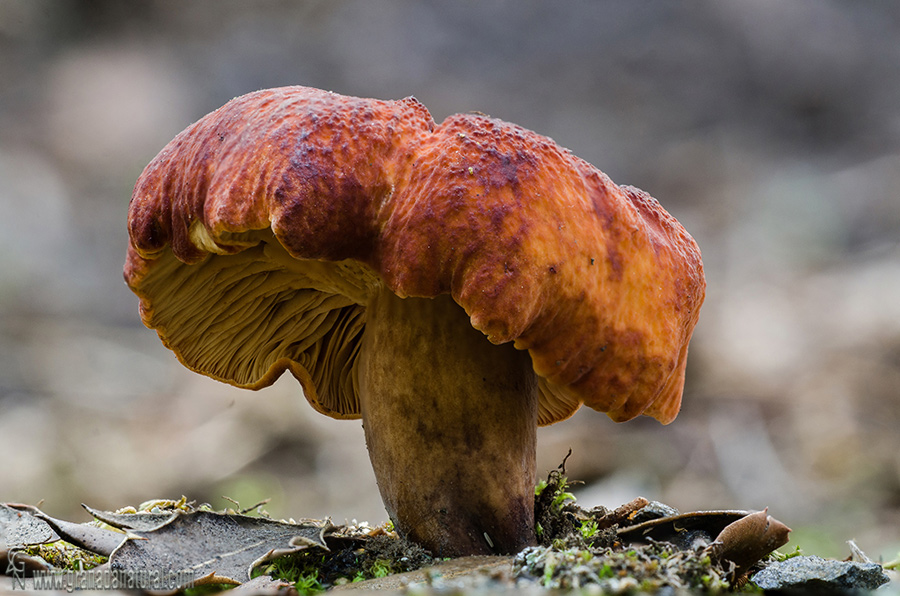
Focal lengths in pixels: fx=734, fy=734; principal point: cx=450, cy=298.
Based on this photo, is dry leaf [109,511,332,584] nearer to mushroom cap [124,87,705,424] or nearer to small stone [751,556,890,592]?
mushroom cap [124,87,705,424]

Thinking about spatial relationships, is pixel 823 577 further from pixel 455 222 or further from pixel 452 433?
pixel 455 222

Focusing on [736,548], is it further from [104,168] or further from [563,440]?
[104,168]

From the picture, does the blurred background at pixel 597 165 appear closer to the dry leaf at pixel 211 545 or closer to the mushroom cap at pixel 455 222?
the mushroom cap at pixel 455 222

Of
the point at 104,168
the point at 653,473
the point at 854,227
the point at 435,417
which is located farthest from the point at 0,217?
the point at 854,227

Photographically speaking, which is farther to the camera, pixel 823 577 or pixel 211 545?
pixel 211 545

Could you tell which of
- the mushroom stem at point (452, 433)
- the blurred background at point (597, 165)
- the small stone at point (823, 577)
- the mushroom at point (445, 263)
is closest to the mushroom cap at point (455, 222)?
the mushroom at point (445, 263)

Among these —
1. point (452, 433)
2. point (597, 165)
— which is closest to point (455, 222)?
point (452, 433)
